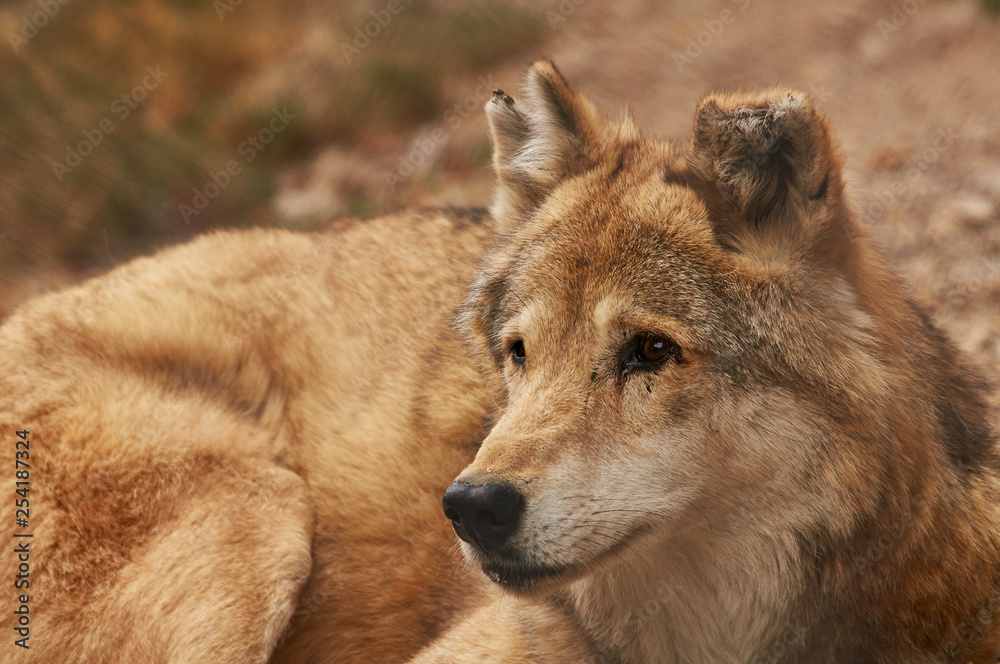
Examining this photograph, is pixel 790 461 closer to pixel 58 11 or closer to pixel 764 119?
pixel 764 119

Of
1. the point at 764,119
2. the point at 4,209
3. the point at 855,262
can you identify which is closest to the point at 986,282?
the point at 855,262

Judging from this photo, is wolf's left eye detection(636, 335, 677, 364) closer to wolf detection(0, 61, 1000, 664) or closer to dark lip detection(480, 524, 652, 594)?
wolf detection(0, 61, 1000, 664)

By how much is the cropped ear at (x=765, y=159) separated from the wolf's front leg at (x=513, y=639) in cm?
184

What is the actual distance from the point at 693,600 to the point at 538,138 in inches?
82.0

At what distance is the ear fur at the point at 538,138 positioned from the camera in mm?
3982

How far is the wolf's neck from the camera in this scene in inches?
133

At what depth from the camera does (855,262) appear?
334 cm

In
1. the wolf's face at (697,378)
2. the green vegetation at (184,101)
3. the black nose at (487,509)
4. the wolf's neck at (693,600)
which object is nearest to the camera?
the black nose at (487,509)

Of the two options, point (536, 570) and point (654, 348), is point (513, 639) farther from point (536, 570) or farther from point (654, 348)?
point (654, 348)

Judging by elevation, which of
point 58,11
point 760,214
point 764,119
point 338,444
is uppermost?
point 58,11

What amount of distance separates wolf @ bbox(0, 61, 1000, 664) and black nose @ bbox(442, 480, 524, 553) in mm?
10

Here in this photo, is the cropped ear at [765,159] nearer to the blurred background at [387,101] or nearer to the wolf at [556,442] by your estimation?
the wolf at [556,442]

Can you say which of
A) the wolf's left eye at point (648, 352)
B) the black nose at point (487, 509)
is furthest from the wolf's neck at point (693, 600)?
the wolf's left eye at point (648, 352)

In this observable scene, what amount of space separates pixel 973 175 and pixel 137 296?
6.39 meters
